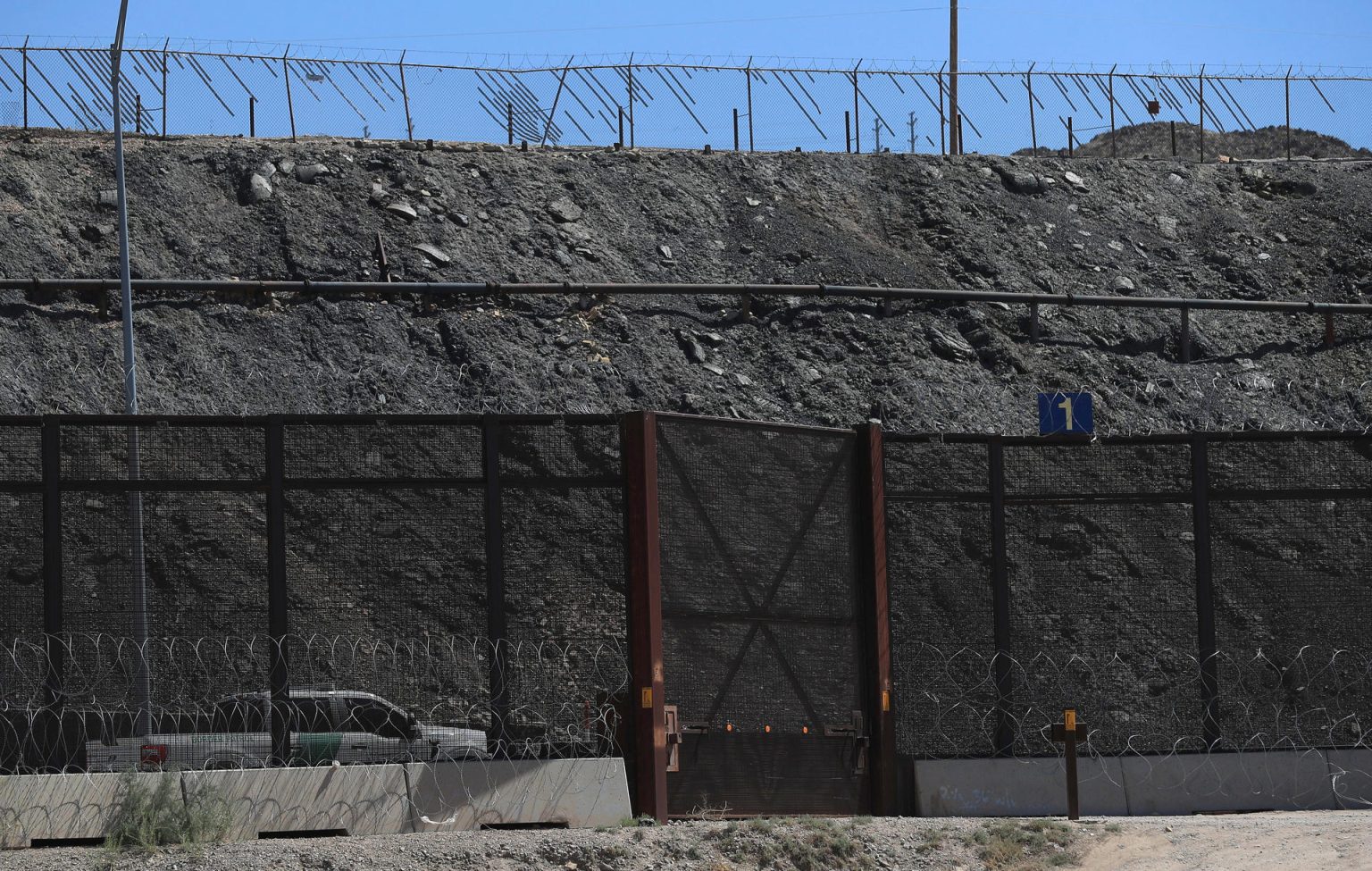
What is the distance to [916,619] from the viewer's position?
13734 mm

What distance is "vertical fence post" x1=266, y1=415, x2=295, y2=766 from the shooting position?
1071 centimetres

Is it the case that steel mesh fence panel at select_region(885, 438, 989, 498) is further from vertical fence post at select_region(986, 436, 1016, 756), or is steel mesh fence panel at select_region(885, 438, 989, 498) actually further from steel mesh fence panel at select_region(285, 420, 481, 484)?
steel mesh fence panel at select_region(285, 420, 481, 484)

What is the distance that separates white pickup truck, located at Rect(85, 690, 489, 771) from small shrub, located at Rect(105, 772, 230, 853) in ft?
0.91

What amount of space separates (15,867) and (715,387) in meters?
19.9

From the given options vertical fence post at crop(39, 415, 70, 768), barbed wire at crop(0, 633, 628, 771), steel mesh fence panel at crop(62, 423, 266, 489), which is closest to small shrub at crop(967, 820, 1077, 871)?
barbed wire at crop(0, 633, 628, 771)

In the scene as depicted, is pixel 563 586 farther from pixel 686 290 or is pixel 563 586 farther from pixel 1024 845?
pixel 686 290

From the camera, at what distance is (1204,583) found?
13094 millimetres

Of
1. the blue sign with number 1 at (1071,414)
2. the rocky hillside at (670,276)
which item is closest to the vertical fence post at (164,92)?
the rocky hillside at (670,276)

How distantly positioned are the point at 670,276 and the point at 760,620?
65.7ft

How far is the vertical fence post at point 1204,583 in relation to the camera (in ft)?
42.3

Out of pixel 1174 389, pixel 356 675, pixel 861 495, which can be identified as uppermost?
pixel 1174 389

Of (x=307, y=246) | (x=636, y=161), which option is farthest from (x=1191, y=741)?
(x=636, y=161)

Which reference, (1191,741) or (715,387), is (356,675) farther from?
(715,387)

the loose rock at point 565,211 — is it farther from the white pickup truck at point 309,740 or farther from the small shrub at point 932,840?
the small shrub at point 932,840
